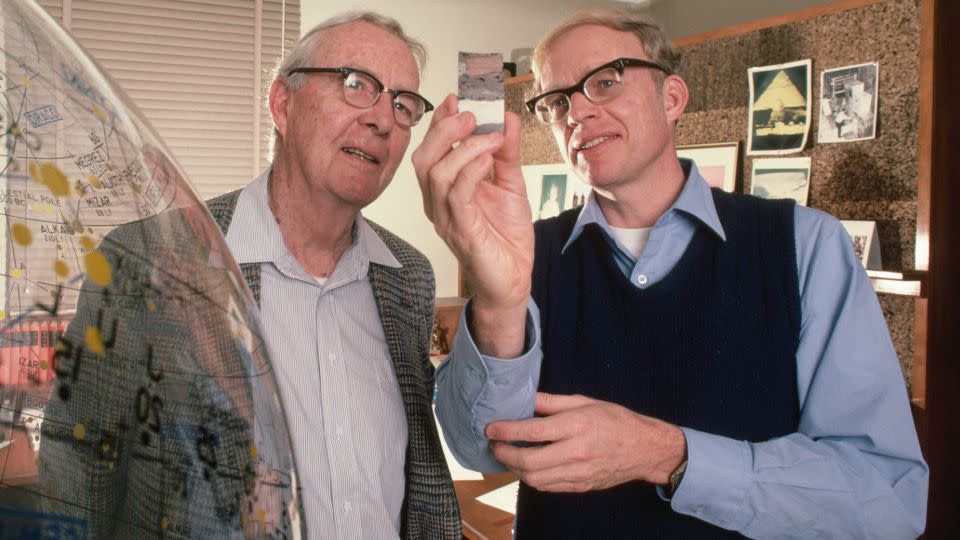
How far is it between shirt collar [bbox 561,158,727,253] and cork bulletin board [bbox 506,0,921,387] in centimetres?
38

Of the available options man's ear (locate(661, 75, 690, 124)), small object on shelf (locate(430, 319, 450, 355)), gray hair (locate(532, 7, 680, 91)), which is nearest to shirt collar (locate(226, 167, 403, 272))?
gray hair (locate(532, 7, 680, 91))

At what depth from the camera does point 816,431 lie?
0.81 m

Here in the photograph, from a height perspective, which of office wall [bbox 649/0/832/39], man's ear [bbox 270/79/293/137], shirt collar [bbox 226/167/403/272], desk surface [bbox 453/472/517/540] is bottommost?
desk surface [bbox 453/472/517/540]

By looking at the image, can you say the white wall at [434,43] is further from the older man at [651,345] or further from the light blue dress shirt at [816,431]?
the light blue dress shirt at [816,431]

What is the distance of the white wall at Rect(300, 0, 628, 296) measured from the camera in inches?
117

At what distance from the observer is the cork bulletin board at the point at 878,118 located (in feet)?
3.98

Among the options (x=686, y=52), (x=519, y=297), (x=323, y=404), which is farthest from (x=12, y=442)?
(x=686, y=52)

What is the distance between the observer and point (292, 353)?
2.90 ft

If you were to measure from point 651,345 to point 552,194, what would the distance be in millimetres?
1449

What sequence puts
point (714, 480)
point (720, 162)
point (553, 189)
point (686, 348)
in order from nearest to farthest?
point (714, 480) → point (686, 348) → point (720, 162) → point (553, 189)

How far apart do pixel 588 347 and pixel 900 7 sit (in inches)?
38.8

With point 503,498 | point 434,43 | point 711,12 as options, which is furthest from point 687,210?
point 711,12

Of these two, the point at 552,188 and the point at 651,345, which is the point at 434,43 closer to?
the point at 552,188

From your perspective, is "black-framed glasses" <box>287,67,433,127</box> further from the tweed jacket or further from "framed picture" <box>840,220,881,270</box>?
"framed picture" <box>840,220,881,270</box>
